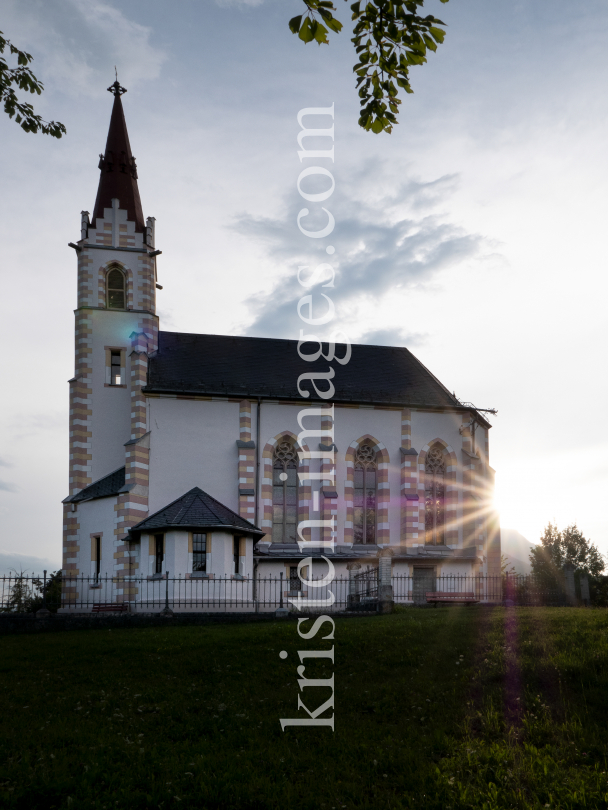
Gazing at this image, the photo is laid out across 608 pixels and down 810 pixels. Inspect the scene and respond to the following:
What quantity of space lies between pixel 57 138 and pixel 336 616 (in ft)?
55.2

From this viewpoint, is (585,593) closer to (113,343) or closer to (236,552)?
(236,552)

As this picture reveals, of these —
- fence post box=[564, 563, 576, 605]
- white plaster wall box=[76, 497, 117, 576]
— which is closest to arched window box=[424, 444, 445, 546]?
fence post box=[564, 563, 576, 605]

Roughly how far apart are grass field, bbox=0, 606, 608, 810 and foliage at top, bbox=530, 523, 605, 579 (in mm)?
52565

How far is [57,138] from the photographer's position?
1162cm

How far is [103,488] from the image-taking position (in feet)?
105

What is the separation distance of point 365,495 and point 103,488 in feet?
37.6

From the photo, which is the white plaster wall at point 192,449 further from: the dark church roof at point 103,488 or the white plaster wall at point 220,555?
the white plaster wall at point 220,555

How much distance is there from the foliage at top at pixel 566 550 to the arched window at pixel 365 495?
37.3 meters

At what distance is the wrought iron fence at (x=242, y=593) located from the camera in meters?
27.9

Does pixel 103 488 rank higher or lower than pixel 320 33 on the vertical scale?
lower

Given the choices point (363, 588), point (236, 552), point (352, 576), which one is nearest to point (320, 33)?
point (236, 552)

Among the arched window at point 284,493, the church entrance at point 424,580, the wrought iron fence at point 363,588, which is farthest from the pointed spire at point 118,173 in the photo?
the church entrance at point 424,580

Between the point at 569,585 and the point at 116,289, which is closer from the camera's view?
the point at 569,585

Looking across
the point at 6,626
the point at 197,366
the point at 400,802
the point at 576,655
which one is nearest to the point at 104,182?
the point at 197,366
